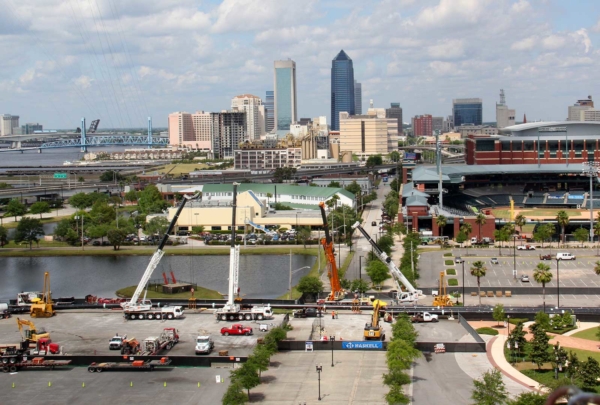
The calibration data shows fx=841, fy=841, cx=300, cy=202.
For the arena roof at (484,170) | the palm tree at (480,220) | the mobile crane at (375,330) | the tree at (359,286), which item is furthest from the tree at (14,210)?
the mobile crane at (375,330)

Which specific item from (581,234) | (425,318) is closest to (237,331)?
(425,318)

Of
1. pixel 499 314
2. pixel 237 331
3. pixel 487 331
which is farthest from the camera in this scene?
pixel 499 314

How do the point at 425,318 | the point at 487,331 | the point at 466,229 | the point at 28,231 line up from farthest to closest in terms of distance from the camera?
the point at 28,231
the point at 466,229
the point at 425,318
the point at 487,331

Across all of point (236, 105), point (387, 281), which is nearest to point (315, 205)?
point (387, 281)

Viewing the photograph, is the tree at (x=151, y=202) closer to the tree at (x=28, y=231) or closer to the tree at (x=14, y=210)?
the tree at (x=14, y=210)

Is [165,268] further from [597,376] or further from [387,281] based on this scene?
[597,376]

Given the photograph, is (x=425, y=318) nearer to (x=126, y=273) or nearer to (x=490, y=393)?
(x=490, y=393)

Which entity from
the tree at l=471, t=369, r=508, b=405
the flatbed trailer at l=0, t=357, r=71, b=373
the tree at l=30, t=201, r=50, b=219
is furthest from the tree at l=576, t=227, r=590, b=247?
the tree at l=30, t=201, r=50, b=219
